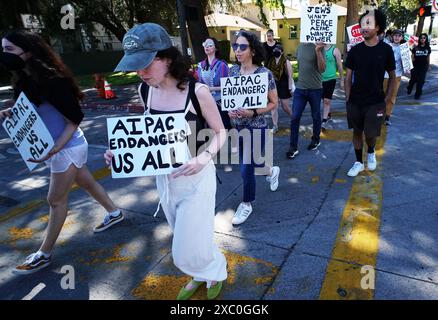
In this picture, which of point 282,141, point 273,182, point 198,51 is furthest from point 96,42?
point 273,182

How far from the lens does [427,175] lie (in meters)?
4.33

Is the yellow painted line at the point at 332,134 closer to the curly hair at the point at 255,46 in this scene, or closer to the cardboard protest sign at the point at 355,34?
the cardboard protest sign at the point at 355,34

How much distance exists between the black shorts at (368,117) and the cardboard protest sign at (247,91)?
1460mm

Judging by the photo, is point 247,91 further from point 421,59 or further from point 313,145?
point 421,59

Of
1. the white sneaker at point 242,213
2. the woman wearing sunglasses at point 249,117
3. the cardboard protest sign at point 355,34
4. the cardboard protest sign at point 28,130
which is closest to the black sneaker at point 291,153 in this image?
the woman wearing sunglasses at point 249,117

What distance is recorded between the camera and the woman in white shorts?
253cm

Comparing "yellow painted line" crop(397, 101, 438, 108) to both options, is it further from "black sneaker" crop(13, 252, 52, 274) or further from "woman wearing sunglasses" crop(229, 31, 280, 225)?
"black sneaker" crop(13, 252, 52, 274)

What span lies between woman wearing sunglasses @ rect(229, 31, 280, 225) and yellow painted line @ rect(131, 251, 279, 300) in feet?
2.26

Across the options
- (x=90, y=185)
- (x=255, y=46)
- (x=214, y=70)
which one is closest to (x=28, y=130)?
(x=90, y=185)

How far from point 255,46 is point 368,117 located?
182 cm

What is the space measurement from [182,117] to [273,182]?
2.38m

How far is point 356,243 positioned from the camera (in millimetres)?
3027

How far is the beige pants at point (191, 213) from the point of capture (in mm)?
2086

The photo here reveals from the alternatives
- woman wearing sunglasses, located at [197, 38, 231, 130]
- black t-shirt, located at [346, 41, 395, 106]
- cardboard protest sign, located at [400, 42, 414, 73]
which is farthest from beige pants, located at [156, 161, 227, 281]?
cardboard protest sign, located at [400, 42, 414, 73]
